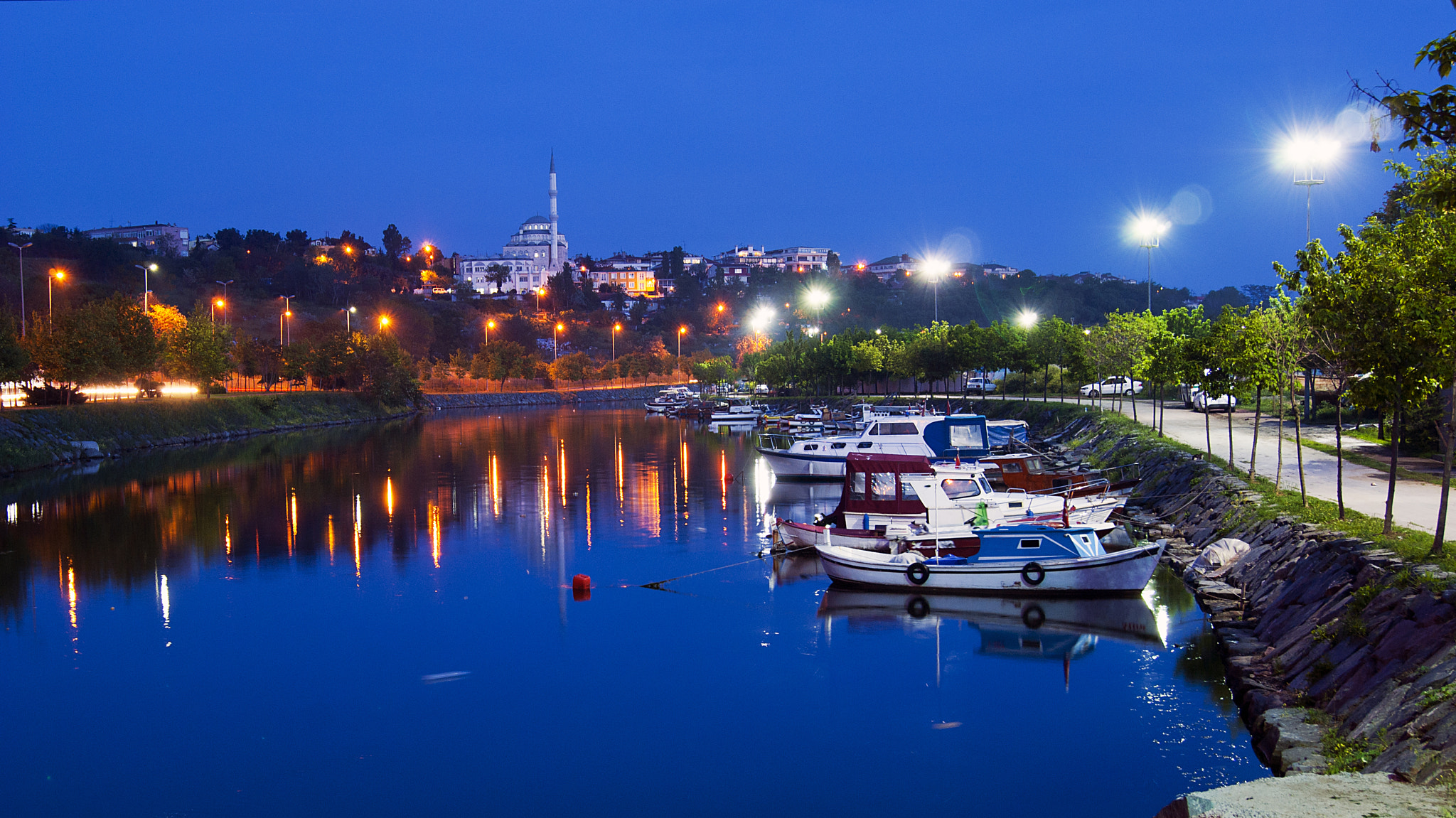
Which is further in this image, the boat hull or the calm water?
the boat hull

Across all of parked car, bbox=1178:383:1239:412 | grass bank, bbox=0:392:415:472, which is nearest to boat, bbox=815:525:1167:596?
parked car, bbox=1178:383:1239:412

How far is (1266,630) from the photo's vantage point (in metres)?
16.8

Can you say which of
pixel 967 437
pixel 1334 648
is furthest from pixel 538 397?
pixel 1334 648

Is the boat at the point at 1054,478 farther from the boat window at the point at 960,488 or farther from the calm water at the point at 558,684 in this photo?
the calm water at the point at 558,684

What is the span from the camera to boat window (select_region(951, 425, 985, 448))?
42.8 metres

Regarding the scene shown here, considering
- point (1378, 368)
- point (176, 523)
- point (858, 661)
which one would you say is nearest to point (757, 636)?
point (858, 661)

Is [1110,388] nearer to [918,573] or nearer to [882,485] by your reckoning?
[882,485]

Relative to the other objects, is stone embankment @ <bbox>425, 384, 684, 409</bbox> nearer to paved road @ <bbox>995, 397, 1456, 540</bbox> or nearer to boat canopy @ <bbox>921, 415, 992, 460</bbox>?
boat canopy @ <bbox>921, 415, 992, 460</bbox>

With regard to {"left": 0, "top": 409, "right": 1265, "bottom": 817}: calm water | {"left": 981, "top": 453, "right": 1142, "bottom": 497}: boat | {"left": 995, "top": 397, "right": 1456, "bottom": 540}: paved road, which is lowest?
{"left": 0, "top": 409, "right": 1265, "bottom": 817}: calm water

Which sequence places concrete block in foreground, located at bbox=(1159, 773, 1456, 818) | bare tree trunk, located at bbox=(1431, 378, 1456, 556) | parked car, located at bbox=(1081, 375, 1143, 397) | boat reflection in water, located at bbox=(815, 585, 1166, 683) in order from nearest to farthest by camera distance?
concrete block in foreground, located at bbox=(1159, 773, 1456, 818) → bare tree trunk, located at bbox=(1431, 378, 1456, 556) → boat reflection in water, located at bbox=(815, 585, 1166, 683) → parked car, located at bbox=(1081, 375, 1143, 397)

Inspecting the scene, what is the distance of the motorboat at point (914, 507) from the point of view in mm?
24250

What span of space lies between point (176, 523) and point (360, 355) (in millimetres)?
72256

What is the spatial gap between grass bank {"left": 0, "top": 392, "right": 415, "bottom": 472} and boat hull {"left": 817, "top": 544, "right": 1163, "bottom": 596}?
44674 mm

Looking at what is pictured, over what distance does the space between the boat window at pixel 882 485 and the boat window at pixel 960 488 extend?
2242 mm
